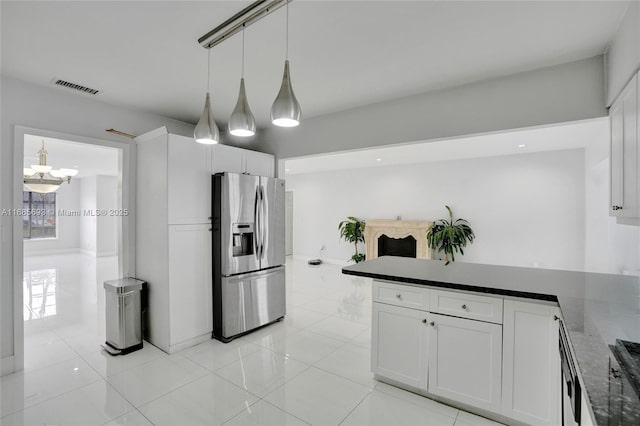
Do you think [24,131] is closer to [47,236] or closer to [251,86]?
[251,86]

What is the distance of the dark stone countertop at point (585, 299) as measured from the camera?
0.91m

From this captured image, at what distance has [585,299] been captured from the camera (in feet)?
5.78

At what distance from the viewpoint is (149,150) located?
11.0 ft

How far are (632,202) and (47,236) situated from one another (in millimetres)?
14036

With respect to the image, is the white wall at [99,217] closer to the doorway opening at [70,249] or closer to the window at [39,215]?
the doorway opening at [70,249]

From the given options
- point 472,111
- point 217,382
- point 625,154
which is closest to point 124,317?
point 217,382

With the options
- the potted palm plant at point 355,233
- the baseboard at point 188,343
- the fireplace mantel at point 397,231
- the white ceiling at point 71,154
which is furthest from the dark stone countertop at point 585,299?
the white ceiling at point 71,154

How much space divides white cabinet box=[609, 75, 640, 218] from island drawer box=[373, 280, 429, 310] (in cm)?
132

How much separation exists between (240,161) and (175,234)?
47.5 inches

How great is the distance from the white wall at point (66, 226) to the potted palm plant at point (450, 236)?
38.4ft

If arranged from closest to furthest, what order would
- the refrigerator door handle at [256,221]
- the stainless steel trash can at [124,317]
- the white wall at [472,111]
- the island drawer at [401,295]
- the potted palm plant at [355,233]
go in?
the island drawer at [401,295] → the white wall at [472,111] → the stainless steel trash can at [124,317] → the refrigerator door handle at [256,221] → the potted palm plant at [355,233]

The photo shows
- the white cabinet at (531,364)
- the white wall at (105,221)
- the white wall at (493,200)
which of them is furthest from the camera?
the white wall at (105,221)

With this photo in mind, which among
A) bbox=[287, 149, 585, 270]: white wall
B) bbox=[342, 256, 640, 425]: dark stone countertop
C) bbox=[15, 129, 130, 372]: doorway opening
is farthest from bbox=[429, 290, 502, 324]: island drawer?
bbox=[287, 149, 585, 270]: white wall

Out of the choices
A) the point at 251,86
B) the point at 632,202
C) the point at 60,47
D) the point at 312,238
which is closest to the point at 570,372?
the point at 632,202
